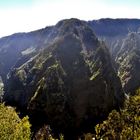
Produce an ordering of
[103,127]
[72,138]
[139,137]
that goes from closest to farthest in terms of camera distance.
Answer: [139,137] < [103,127] < [72,138]

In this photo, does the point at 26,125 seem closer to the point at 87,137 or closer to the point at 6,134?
the point at 6,134

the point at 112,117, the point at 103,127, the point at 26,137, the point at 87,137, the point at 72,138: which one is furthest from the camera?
the point at 72,138

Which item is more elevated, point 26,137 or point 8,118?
point 8,118

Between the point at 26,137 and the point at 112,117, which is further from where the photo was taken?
the point at 112,117

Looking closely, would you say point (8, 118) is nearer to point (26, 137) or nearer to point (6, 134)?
point (6, 134)

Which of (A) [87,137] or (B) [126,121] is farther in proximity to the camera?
(A) [87,137]

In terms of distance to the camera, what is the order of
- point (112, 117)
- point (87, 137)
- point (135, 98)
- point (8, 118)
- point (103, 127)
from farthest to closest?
point (87, 137) < point (103, 127) < point (112, 117) < point (8, 118) < point (135, 98)

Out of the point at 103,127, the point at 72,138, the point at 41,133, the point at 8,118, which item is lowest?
the point at 72,138

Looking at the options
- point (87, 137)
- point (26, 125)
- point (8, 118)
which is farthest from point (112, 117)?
point (87, 137)

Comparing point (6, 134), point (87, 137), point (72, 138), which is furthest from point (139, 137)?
point (72, 138)
